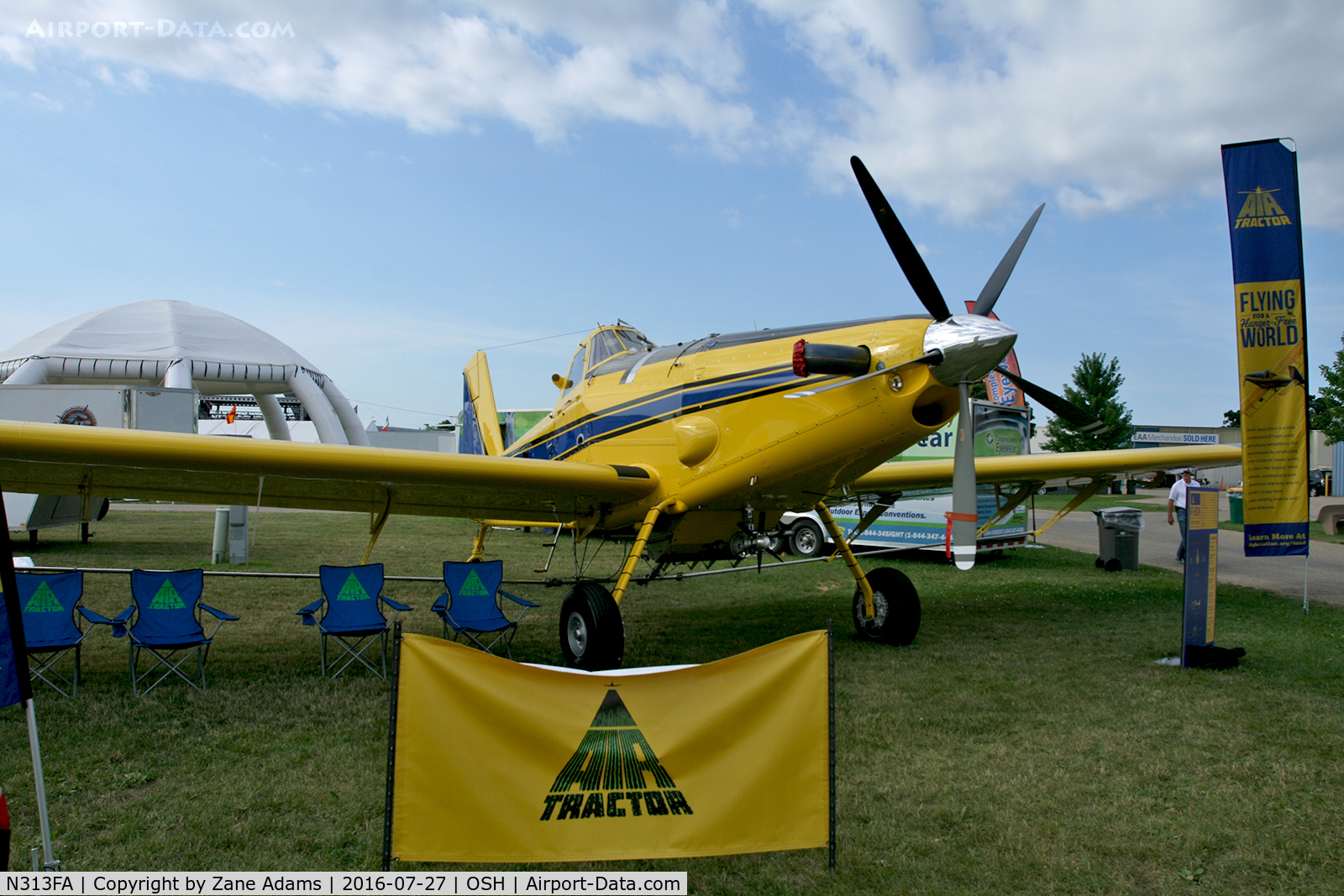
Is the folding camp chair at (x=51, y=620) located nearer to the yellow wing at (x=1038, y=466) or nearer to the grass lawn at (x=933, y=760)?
the grass lawn at (x=933, y=760)

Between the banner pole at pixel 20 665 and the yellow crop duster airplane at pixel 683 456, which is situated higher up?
the yellow crop duster airplane at pixel 683 456

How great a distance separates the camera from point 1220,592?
37.4 ft

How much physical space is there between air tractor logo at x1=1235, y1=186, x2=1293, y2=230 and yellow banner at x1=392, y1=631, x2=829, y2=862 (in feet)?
24.7

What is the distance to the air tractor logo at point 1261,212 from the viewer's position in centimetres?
765

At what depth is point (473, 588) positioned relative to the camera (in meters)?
7.71

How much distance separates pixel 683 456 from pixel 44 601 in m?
5.50

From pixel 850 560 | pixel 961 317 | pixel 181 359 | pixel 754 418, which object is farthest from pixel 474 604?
pixel 181 359

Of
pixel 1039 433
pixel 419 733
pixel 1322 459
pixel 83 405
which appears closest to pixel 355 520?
pixel 83 405

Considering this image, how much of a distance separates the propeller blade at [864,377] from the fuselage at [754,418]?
0.02m

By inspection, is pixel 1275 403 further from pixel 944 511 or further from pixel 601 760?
pixel 601 760

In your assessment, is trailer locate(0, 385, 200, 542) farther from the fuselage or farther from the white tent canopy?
the fuselage

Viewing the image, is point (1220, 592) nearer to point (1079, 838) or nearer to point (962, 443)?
point (962, 443)

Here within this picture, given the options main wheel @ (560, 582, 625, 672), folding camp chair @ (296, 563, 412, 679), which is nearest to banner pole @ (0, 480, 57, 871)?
folding camp chair @ (296, 563, 412, 679)

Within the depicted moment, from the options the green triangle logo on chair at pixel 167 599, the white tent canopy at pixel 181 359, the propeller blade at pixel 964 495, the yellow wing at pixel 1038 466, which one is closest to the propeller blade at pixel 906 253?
the propeller blade at pixel 964 495
